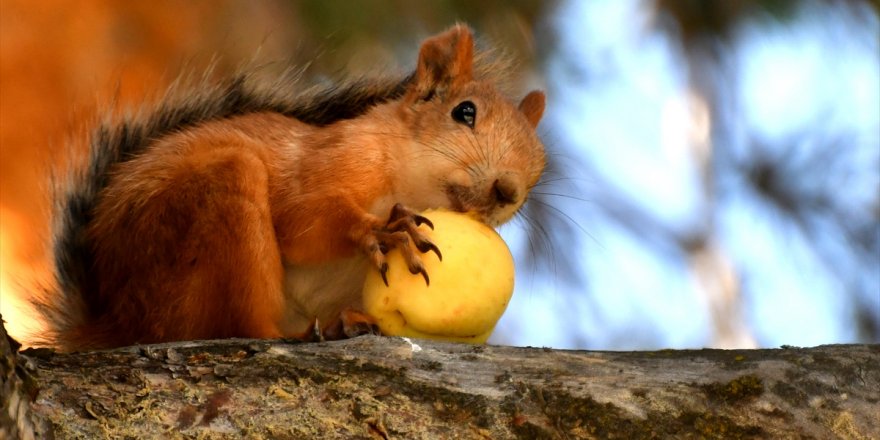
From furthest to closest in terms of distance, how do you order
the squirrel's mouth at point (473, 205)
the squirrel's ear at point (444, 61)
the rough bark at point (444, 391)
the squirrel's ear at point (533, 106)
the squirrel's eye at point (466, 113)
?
the squirrel's ear at point (533, 106) < the squirrel's ear at point (444, 61) < the squirrel's eye at point (466, 113) < the squirrel's mouth at point (473, 205) < the rough bark at point (444, 391)

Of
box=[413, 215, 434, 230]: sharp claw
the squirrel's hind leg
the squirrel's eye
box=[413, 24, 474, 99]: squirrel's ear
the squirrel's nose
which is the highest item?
box=[413, 24, 474, 99]: squirrel's ear

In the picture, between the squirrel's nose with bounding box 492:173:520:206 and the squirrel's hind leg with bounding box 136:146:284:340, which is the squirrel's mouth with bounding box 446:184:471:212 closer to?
the squirrel's nose with bounding box 492:173:520:206

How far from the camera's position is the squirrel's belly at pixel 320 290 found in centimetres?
260

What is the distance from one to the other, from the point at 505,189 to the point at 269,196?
522mm

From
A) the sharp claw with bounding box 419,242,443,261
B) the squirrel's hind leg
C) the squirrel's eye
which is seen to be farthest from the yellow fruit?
the squirrel's eye

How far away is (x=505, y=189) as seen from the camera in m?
2.56

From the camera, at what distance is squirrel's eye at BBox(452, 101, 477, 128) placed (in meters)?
2.80

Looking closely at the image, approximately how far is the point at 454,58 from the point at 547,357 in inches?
47.0

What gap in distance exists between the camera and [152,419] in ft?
5.55

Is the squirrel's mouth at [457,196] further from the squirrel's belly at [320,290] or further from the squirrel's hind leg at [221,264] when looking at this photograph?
the squirrel's hind leg at [221,264]

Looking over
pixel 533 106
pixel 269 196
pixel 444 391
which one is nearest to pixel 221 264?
pixel 269 196

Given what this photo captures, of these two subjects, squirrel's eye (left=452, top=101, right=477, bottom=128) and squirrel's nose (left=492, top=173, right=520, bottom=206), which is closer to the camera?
squirrel's nose (left=492, top=173, right=520, bottom=206)

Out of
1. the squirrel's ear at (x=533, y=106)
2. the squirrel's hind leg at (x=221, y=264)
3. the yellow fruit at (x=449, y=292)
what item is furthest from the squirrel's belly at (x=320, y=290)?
the squirrel's ear at (x=533, y=106)

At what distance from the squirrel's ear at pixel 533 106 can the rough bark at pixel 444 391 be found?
1.25 m
